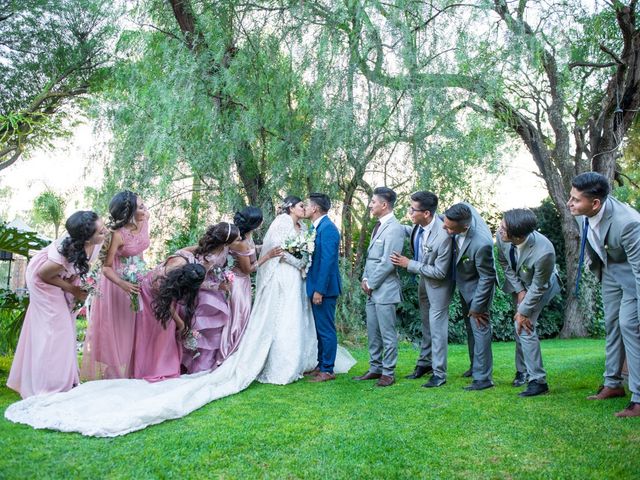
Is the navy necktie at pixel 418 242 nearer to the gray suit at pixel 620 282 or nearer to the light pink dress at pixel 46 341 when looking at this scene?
the gray suit at pixel 620 282

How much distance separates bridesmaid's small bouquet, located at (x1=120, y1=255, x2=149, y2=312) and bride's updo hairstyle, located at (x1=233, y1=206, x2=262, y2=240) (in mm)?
1045

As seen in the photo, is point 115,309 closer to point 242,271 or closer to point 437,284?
point 242,271

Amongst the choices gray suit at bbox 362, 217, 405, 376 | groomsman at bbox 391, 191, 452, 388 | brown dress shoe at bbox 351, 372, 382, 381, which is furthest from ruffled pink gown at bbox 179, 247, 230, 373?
groomsman at bbox 391, 191, 452, 388

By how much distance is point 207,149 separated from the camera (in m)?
7.26

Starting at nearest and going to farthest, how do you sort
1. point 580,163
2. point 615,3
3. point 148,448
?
point 148,448, point 615,3, point 580,163

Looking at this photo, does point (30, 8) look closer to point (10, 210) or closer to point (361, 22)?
point (361, 22)

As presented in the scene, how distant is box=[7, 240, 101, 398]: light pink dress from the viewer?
4.80 m

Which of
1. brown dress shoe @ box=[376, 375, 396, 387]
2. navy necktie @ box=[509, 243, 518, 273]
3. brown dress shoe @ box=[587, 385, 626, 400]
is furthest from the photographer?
brown dress shoe @ box=[376, 375, 396, 387]

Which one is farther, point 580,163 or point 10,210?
point 10,210

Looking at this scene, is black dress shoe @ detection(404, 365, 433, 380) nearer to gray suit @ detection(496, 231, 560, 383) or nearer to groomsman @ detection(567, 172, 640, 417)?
gray suit @ detection(496, 231, 560, 383)

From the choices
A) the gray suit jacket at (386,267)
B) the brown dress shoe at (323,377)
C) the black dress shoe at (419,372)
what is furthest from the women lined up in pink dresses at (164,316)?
the black dress shoe at (419,372)

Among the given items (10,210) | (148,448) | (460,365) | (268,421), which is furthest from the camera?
(10,210)

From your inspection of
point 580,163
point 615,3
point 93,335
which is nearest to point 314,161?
point 93,335

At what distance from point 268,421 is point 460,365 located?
10.6 feet
